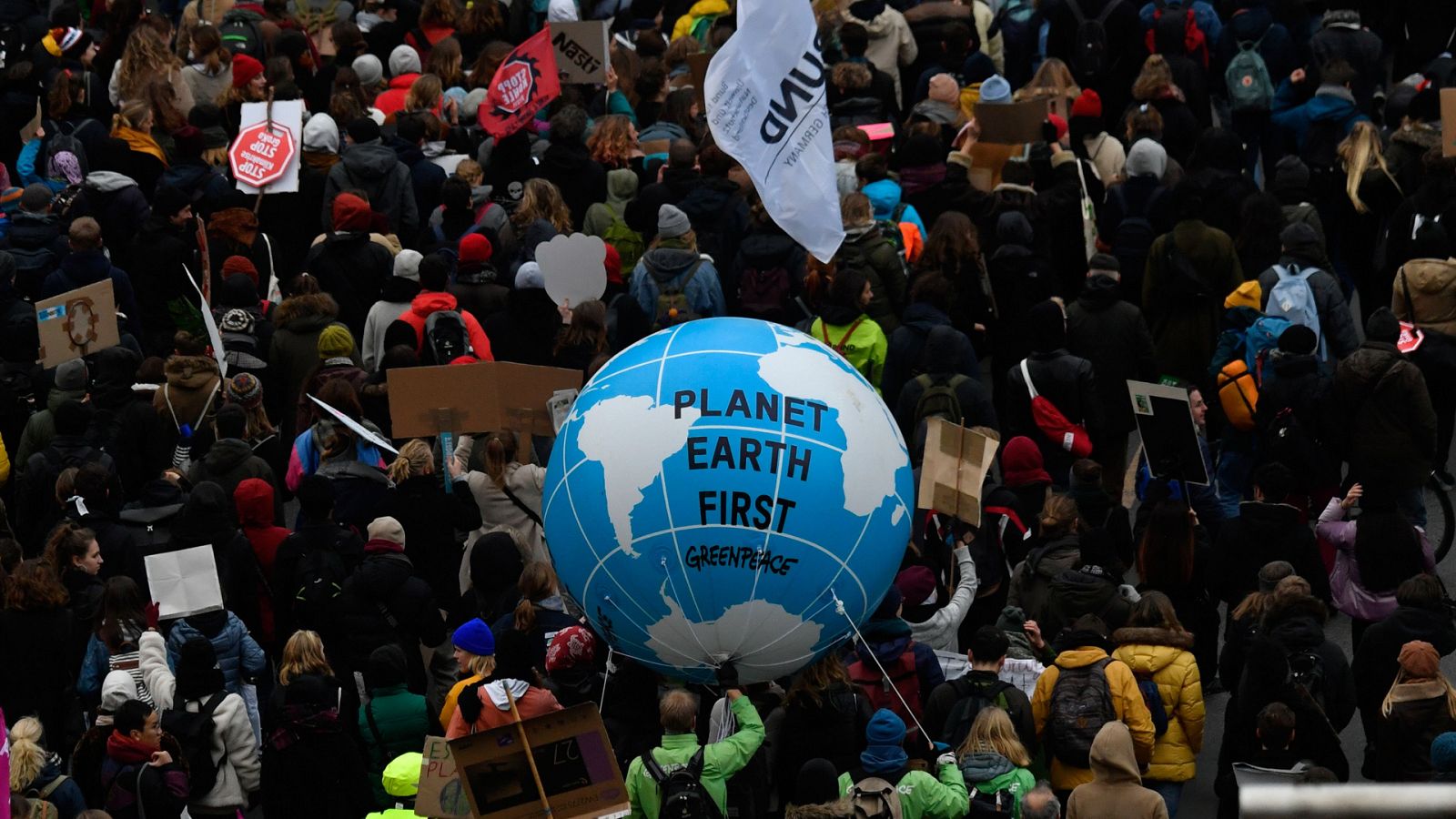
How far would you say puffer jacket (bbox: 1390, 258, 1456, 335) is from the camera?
41.0 ft

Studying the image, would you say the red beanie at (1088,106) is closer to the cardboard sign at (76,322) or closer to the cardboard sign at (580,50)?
the cardboard sign at (580,50)

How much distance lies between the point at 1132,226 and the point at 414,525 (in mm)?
5965

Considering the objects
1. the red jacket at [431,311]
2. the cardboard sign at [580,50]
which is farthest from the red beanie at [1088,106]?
the red jacket at [431,311]

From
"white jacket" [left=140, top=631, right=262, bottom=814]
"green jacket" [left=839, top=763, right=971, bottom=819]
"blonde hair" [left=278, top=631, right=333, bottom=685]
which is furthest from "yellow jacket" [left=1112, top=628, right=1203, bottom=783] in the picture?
"white jacket" [left=140, top=631, right=262, bottom=814]

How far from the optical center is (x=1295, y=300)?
12.5 metres

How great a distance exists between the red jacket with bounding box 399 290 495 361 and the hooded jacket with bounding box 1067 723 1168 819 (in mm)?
5845

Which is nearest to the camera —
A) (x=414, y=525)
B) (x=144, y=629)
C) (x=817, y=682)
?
(x=817, y=682)

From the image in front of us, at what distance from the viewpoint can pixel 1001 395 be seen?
14.2m

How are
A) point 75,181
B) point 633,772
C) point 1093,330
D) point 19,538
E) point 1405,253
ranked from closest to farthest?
point 633,772
point 19,538
point 1093,330
point 1405,253
point 75,181

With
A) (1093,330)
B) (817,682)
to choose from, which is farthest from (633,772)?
(1093,330)

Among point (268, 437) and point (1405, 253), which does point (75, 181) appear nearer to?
point (268, 437)

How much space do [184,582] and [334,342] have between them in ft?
9.09

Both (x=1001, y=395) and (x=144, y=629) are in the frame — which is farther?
(x=1001, y=395)

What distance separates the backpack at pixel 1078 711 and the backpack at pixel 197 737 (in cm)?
360
